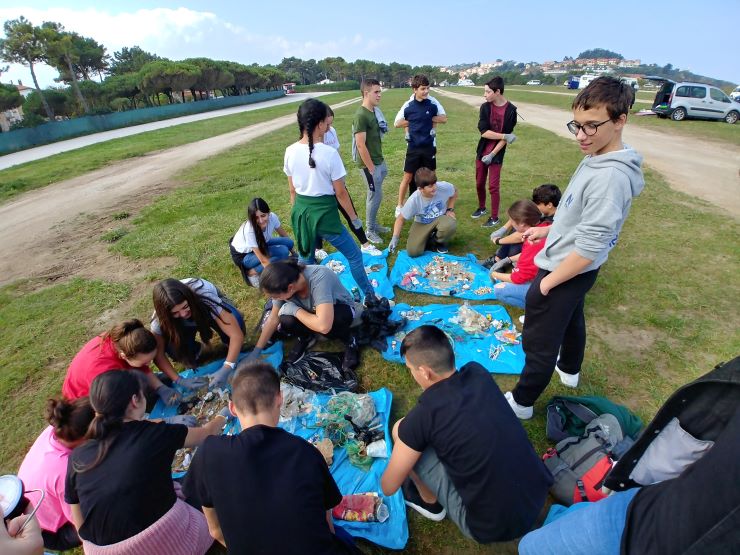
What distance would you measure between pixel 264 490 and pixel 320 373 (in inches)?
77.9

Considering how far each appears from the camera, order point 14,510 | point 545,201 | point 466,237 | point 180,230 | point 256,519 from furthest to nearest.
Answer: point 180,230 < point 466,237 < point 545,201 < point 14,510 < point 256,519

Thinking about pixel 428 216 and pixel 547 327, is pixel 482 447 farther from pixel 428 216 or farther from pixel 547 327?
pixel 428 216

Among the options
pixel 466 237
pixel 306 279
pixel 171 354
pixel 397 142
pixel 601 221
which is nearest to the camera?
pixel 601 221

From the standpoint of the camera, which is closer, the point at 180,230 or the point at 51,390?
the point at 51,390

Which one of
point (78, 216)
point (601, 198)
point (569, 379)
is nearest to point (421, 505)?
point (569, 379)

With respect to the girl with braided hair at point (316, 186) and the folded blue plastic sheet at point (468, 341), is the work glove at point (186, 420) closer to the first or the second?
the folded blue plastic sheet at point (468, 341)

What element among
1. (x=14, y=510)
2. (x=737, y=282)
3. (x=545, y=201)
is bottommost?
(x=737, y=282)

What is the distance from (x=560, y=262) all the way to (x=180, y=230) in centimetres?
706

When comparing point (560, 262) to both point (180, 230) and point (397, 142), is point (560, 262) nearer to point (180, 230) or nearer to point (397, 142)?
point (180, 230)

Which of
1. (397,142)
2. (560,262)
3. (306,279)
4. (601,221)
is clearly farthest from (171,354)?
(397,142)

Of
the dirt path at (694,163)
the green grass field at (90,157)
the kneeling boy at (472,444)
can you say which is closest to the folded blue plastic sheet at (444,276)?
the kneeling boy at (472,444)

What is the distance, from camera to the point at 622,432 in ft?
8.60

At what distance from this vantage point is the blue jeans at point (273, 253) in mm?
4660

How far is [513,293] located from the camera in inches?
164
